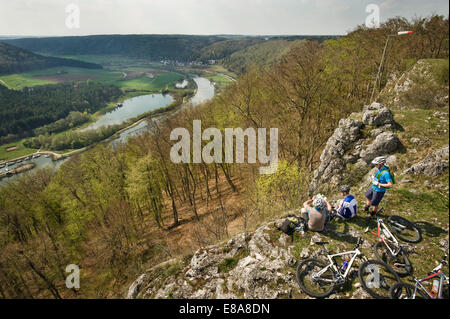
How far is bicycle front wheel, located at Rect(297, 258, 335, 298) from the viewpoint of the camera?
5.93m

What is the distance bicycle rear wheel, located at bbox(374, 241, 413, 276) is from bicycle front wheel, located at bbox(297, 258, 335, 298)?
1759 mm

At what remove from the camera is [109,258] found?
18.2m

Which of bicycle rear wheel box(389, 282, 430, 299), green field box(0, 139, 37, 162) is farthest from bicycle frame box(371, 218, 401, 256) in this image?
green field box(0, 139, 37, 162)

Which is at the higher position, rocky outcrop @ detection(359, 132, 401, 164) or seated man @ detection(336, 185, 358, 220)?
rocky outcrop @ detection(359, 132, 401, 164)

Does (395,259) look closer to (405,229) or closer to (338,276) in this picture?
(405,229)

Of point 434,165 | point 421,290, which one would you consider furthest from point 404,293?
point 434,165

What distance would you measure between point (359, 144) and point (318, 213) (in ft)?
27.6

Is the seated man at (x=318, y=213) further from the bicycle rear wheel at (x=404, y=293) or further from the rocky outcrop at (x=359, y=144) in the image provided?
the rocky outcrop at (x=359, y=144)

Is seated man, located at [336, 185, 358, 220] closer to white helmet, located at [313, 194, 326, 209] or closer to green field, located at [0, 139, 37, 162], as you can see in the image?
white helmet, located at [313, 194, 326, 209]

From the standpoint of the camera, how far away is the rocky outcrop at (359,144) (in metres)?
11.6

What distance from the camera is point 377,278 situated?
19.0 ft

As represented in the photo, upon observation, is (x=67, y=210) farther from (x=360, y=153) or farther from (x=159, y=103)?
(x=159, y=103)
